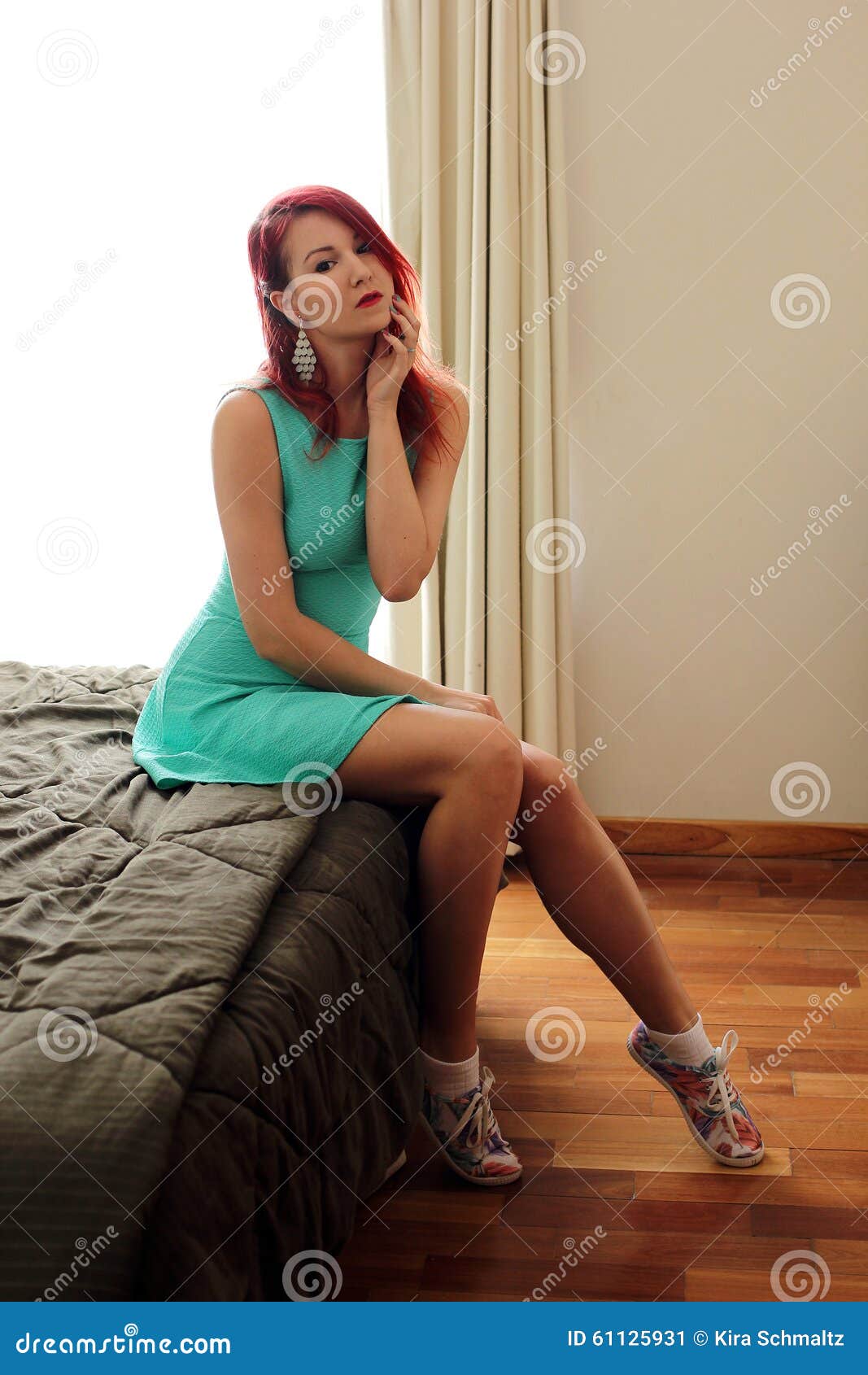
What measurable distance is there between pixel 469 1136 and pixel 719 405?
65.3 inches

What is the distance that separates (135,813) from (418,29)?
1.84 meters

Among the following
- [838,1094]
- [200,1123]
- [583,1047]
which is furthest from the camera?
[583,1047]

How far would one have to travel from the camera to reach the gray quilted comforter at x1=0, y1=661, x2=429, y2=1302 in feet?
2.61

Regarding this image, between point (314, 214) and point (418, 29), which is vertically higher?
point (418, 29)

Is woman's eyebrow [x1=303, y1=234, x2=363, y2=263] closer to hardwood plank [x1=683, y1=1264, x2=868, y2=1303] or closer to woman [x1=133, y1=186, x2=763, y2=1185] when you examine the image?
woman [x1=133, y1=186, x2=763, y2=1185]

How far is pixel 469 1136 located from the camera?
144 cm

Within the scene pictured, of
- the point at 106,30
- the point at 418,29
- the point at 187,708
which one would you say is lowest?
the point at 187,708

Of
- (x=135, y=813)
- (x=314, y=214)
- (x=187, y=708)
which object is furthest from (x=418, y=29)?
(x=135, y=813)

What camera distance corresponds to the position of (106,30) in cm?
262

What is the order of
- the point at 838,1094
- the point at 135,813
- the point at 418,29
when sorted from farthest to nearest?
the point at 418,29 → the point at 838,1094 → the point at 135,813

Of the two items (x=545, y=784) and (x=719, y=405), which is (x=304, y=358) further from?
(x=719, y=405)

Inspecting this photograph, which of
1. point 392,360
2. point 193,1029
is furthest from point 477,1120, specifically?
point 392,360

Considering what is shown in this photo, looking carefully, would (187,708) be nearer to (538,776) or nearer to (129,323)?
(538,776)

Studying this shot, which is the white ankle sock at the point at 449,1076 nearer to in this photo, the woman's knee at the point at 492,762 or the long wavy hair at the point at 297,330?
the woman's knee at the point at 492,762
